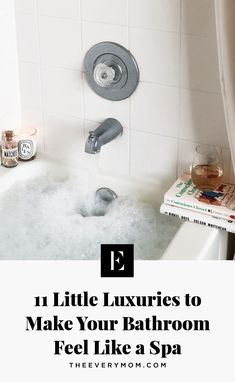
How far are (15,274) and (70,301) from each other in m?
0.13

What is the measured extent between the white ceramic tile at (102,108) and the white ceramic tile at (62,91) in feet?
0.09

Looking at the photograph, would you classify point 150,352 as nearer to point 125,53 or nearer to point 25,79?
point 125,53

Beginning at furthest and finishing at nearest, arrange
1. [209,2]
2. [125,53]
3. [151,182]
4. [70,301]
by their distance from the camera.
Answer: [151,182] < [125,53] < [209,2] < [70,301]

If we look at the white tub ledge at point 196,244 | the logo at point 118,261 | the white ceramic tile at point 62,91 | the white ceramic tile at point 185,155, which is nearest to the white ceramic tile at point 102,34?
the white ceramic tile at point 62,91

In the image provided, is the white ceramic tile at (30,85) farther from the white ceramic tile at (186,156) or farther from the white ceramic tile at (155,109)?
the white ceramic tile at (186,156)

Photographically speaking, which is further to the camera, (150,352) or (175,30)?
(175,30)

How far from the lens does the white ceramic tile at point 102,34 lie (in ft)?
6.12

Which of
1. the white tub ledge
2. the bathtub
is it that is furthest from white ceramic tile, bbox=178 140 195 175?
the white tub ledge

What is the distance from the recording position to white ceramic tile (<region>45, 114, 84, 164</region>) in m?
2.10

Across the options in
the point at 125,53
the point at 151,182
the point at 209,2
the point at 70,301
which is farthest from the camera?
the point at 151,182

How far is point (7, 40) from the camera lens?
6.70ft

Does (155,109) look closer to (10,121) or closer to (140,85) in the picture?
(140,85)

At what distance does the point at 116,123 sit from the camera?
1.98m

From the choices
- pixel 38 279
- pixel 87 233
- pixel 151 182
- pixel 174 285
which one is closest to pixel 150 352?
pixel 174 285
